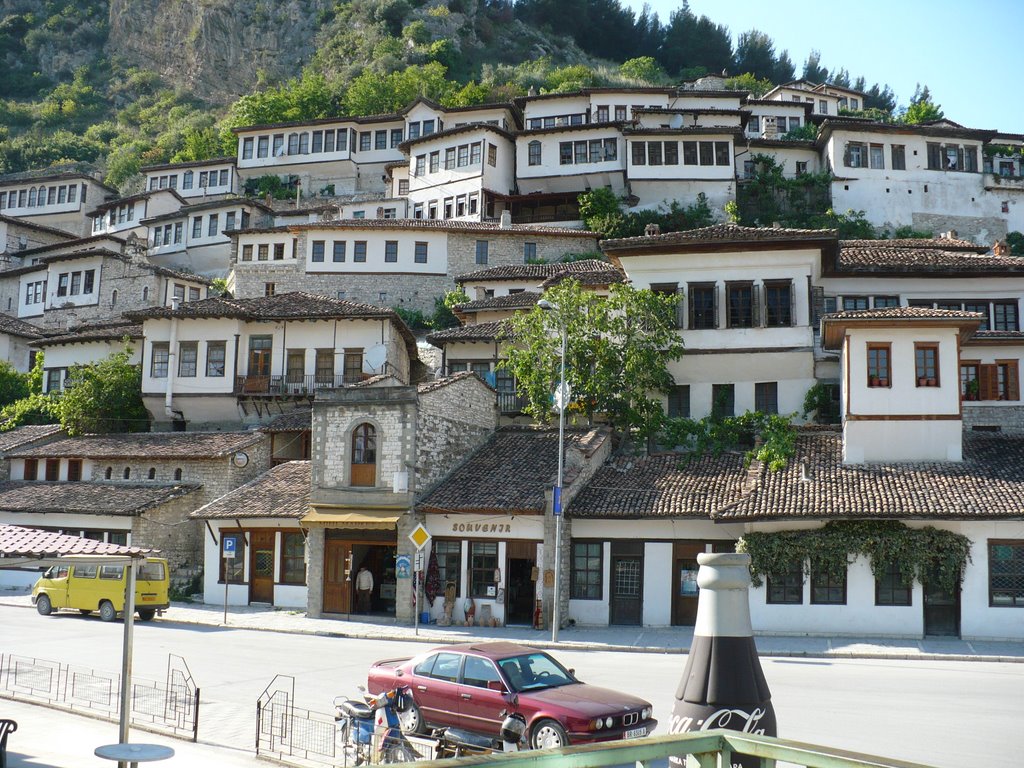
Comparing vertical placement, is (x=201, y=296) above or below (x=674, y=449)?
above

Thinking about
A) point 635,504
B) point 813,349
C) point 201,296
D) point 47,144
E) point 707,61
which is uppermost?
point 707,61

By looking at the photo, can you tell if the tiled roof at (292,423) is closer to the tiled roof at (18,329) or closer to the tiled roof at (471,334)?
the tiled roof at (471,334)

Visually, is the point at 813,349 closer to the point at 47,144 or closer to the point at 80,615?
the point at 80,615

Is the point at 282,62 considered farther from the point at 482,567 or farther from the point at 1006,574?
the point at 1006,574

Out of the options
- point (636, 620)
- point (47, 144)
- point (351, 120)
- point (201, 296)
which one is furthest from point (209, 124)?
point (636, 620)

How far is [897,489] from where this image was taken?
27.4m

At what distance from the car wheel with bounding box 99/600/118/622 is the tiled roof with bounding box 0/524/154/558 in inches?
657

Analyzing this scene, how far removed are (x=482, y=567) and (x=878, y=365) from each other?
42.8 feet

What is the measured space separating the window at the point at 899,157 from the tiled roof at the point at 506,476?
126 ft

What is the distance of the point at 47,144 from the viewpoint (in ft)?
368

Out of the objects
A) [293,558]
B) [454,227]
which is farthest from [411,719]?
[454,227]

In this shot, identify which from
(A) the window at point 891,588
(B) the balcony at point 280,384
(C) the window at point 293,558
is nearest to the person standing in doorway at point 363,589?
(C) the window at point 293,558

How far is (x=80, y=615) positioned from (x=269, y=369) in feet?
56.2

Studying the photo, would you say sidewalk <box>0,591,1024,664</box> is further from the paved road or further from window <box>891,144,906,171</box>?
window <box>891,144,906,171</box>
